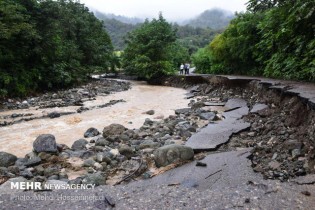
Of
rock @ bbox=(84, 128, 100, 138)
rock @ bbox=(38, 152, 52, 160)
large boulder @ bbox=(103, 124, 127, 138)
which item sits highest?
large boulder @ bbox=(103, 124, 127, 138)

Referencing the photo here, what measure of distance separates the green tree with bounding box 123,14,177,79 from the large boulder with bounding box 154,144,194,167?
856 inches

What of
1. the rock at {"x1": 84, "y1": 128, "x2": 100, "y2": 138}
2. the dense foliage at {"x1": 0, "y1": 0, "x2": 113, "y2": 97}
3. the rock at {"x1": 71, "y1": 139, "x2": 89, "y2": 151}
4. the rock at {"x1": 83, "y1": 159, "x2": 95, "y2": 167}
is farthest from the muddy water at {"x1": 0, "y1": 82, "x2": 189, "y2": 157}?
the dense foliage at {"x1": 0, "y1": 0, "x2": 113, "y2": 97}

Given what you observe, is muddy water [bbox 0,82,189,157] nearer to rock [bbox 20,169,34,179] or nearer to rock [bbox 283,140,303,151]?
rock [bbox 20,169,34,179]

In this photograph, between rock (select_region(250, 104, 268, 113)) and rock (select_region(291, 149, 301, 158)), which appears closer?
rock (select_region(291, 149, 301, 158))

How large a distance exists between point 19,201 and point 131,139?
396 centimetres

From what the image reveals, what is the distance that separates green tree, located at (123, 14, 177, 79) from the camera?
27.1m

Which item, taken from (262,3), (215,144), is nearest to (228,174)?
(215,144)

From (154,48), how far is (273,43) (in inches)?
622

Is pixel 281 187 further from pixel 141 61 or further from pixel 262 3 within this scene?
pixel 141 61

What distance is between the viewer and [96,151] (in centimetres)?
656

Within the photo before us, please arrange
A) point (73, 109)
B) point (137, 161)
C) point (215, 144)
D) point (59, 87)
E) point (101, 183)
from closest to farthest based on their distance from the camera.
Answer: point (101, 183) → point (137, 161) → point (215, 144) → point (73, 109) → point (59, 87)

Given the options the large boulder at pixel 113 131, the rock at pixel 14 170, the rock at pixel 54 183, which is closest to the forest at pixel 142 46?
the large boulder at pixel 113 131

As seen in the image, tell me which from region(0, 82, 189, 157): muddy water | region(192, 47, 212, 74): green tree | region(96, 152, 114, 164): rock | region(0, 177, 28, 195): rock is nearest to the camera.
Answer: region(0, 177, 28, 195): rock

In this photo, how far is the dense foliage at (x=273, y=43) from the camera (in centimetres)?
878
